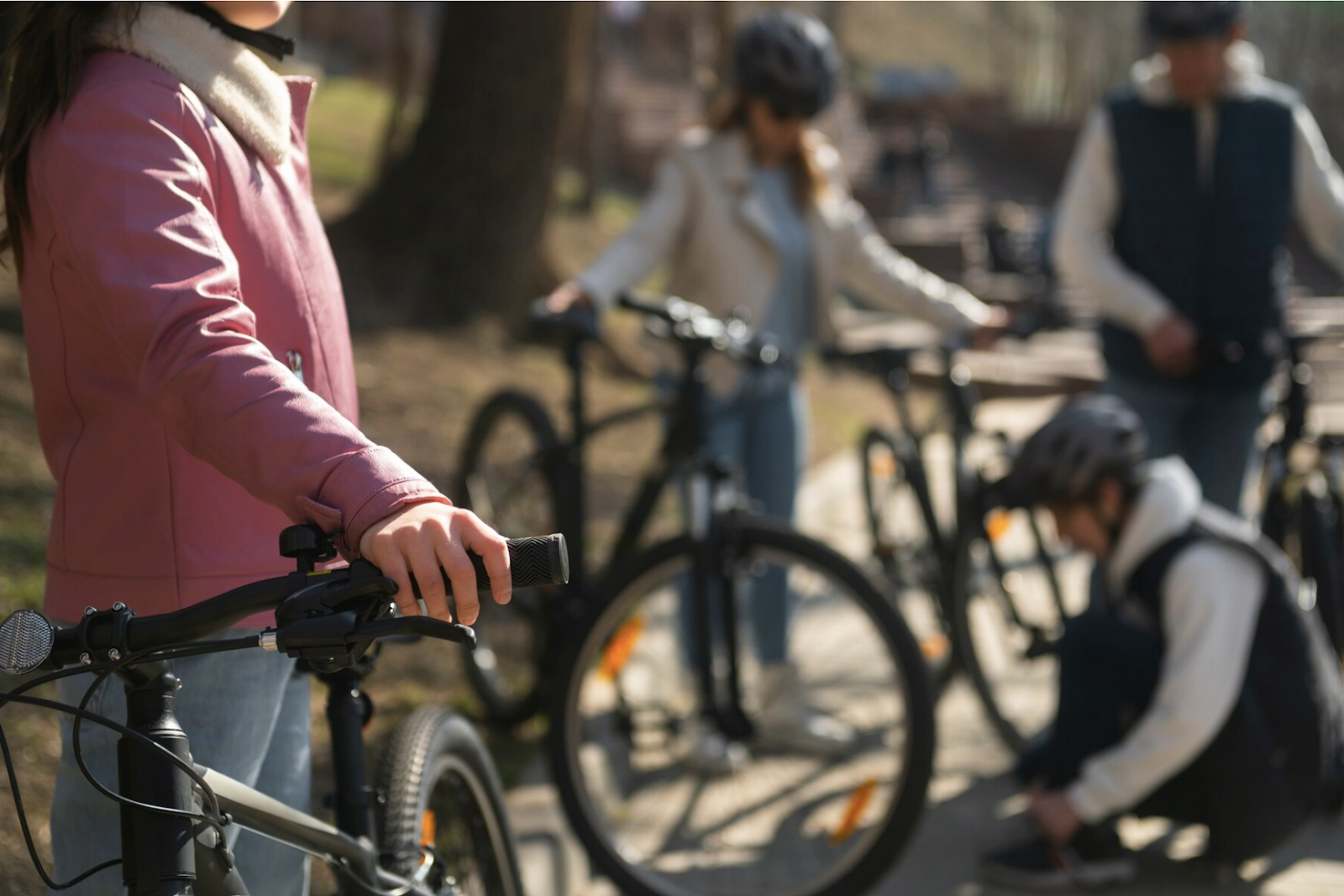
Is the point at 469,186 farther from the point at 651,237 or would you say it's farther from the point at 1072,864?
the point at 1072,864

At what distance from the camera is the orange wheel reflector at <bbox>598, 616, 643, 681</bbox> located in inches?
144

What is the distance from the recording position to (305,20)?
4003 centimetres

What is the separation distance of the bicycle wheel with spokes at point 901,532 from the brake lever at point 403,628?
3.17 meters

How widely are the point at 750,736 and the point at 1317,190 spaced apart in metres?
2.26

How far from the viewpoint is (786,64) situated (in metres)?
4.01

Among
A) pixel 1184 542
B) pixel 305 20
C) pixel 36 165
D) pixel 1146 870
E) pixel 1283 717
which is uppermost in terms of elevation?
pixel 305 20

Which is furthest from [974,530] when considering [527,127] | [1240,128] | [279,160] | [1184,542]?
[527,127]

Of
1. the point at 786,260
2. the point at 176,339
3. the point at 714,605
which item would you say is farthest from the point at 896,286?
the point at 176,339

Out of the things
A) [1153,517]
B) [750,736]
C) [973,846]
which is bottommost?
[973,846]

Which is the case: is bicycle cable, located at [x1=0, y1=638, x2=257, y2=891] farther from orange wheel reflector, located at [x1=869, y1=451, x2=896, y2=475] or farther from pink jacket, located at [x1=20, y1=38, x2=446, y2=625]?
orange wheel reflector, located at [x1=869, y1=451, x2=896, y2=475]

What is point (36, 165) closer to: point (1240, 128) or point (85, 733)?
point (85, 733)

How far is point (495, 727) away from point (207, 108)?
9.48 feet

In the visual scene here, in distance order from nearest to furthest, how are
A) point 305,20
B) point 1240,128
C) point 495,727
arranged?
point 1240,128 < point 495,727 < point 305,20

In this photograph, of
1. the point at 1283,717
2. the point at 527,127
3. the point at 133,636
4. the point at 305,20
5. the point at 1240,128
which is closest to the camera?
the point at 133,636
